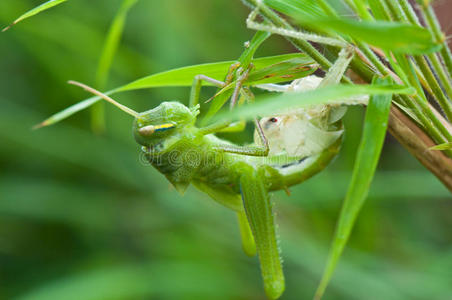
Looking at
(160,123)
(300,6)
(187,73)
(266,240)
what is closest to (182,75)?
(187,73)

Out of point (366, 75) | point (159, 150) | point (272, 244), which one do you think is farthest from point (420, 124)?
point (159, 150)

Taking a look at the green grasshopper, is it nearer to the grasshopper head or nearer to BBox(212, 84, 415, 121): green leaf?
the grasshopper head

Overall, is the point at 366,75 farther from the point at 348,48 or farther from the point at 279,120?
the point at 279,120

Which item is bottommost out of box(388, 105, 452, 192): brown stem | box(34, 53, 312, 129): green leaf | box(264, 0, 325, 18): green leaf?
box(388, 105, 452, 192): brown stem

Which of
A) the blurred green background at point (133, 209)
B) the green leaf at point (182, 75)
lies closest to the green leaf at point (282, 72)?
the green leaf at point (182, 75)

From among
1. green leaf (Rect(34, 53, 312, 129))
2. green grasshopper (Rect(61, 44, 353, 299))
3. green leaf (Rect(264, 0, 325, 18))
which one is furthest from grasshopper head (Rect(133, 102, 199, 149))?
green leaf (Rect(264, 0, 325, 18))

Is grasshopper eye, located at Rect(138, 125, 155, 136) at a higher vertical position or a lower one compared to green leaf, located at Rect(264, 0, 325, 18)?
higher

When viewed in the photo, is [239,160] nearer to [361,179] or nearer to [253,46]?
[253,46]
